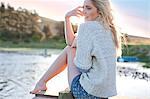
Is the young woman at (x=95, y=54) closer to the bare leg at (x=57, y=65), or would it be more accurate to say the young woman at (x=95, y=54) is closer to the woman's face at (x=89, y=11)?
the woman's face at (x=89, y=11)

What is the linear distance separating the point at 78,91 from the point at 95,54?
7.5 inches

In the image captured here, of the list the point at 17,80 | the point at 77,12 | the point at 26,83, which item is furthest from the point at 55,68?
the point at 17,80

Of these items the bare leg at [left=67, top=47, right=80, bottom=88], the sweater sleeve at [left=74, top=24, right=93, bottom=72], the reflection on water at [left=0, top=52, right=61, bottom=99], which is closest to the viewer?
the sweater sleeve at [left=74, top=24, right=93, bottom=72]

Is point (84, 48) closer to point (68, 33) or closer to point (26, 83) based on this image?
point (68, 33)

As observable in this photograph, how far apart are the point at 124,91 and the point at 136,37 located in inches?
67.5

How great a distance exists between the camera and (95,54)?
153 cm

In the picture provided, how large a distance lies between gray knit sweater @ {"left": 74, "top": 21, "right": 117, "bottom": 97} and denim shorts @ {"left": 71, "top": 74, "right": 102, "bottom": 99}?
22 millimetres

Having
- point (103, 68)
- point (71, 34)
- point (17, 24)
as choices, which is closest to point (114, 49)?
point (103, 68)

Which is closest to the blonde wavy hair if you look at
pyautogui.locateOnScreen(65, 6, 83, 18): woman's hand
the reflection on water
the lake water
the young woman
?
the young woman

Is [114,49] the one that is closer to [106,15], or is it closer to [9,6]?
[106,15]

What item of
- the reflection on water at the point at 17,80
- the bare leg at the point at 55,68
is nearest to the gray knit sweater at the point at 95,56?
the bare leg at the point at 55,68

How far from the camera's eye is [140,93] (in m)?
2.88

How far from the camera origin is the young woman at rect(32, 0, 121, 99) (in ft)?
5.01

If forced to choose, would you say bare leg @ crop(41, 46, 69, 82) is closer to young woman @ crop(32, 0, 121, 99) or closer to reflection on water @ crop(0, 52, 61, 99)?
young woman @ crop(32, 0, 121, 99)
